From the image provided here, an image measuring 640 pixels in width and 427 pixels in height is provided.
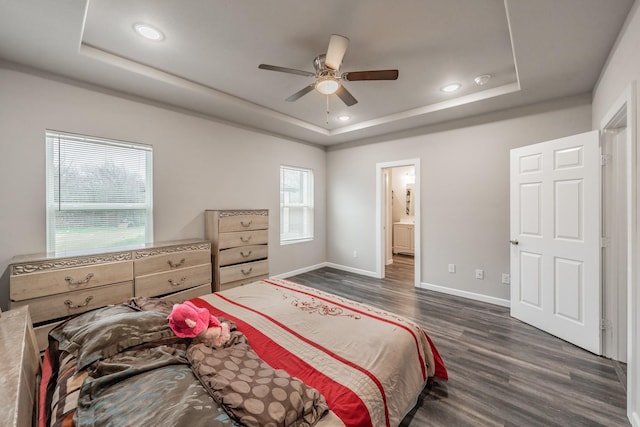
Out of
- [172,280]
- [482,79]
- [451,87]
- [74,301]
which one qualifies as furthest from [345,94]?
[74,301]

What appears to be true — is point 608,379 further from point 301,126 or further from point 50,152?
point 50,152

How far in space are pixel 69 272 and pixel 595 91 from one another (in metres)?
5.32

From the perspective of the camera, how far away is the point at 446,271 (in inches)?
155

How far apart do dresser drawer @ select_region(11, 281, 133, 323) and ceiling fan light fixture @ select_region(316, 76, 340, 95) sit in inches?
101

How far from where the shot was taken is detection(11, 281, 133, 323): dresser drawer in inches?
80.7

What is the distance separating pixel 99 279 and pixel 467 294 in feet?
14.3

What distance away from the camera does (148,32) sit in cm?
205

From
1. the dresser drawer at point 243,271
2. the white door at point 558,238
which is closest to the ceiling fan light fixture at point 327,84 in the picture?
the white door at point 558,238

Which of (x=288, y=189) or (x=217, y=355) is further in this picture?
(x=288, y=189)

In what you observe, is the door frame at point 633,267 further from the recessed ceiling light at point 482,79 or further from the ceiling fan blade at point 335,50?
the ceiling fan blade at point 335,50

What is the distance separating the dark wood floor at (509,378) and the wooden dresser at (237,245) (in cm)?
208

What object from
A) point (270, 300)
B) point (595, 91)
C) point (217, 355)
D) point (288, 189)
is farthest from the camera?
point (288, 189)

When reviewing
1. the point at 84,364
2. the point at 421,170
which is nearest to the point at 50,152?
the point at 84,364

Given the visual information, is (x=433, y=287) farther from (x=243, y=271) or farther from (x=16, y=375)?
(x=16, y=375)
